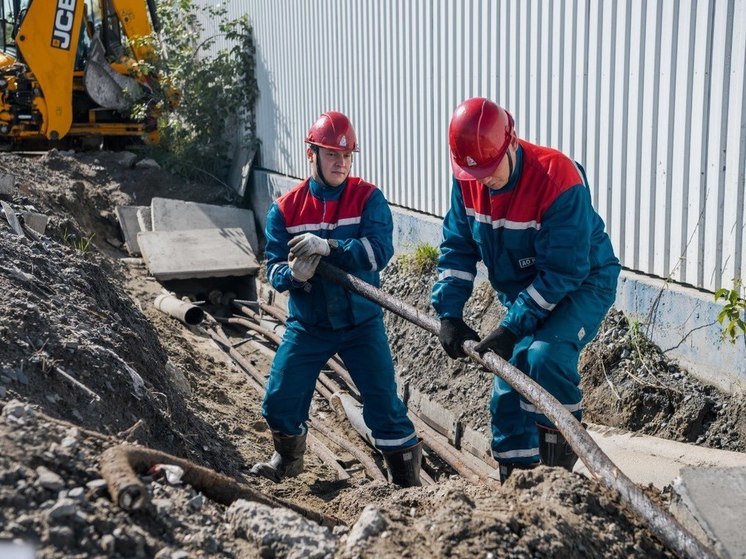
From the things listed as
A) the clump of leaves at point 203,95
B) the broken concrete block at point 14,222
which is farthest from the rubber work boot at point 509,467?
the clump of leaves at point 203,95

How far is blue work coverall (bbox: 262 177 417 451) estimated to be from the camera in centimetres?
549

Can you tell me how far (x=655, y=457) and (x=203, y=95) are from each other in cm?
1008

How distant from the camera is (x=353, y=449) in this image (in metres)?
6.58

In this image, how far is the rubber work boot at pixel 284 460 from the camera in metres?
5.73

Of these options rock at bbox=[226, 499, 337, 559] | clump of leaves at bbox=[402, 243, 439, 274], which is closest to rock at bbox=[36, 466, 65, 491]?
rock at bbox=[226, 499, 337, 559]

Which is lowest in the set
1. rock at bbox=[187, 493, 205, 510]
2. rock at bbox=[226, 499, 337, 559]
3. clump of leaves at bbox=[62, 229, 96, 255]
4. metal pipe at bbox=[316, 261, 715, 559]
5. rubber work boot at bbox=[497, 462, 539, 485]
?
rubber work boot at bbox=[497, 462, 539, 485]

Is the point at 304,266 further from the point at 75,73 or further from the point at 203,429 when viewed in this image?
the point at 75,73

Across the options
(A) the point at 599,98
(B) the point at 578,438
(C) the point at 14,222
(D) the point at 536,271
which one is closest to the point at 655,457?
(D) the point at 536,271

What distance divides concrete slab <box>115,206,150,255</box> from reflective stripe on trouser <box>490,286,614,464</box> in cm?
782

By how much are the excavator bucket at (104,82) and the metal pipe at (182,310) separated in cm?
569

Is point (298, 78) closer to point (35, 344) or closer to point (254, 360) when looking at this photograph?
point (254, 360)

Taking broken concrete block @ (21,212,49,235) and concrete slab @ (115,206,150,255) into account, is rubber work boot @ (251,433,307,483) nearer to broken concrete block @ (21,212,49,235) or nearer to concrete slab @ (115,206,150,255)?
broken concrete block @ (21,212,49,235)

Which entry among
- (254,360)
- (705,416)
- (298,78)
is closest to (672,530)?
(705,416)

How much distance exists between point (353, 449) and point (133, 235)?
252 inches
